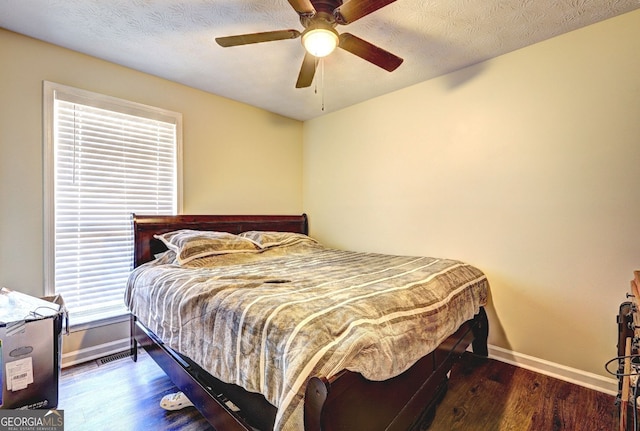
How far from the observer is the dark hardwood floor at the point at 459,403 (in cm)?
169

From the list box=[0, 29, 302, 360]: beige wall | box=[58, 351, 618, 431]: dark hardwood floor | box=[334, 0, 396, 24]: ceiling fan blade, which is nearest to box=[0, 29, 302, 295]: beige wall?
box=[0, 29, 302, 360]: beige wall

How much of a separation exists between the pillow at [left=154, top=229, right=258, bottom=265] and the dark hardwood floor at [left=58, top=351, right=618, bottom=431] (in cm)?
93

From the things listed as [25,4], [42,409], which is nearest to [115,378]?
[42,409]

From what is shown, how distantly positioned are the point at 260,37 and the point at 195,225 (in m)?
1.95

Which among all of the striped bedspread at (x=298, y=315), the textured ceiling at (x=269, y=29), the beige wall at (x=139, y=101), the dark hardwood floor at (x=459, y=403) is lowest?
the dark hardwood floor at (x=459, y=403)

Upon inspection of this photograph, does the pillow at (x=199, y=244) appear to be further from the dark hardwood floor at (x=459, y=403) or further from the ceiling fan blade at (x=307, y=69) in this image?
the ceiling fan blade at (x=307, y=69)

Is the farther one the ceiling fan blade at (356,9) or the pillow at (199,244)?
the pillow at (199,244)

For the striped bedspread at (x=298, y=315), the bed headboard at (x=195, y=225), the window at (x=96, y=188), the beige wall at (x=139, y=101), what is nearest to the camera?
the striped bedspread at (x=298, y=315)

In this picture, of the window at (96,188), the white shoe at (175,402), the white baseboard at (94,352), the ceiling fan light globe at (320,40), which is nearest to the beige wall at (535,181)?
the ceiling fan light globe at (320,40)

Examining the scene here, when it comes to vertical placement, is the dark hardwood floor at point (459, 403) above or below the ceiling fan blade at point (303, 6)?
below

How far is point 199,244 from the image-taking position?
2.46 m

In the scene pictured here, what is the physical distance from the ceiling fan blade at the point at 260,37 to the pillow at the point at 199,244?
1518 millimetres

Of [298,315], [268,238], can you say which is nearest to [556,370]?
[298,315]

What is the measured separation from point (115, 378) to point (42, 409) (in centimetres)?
53
